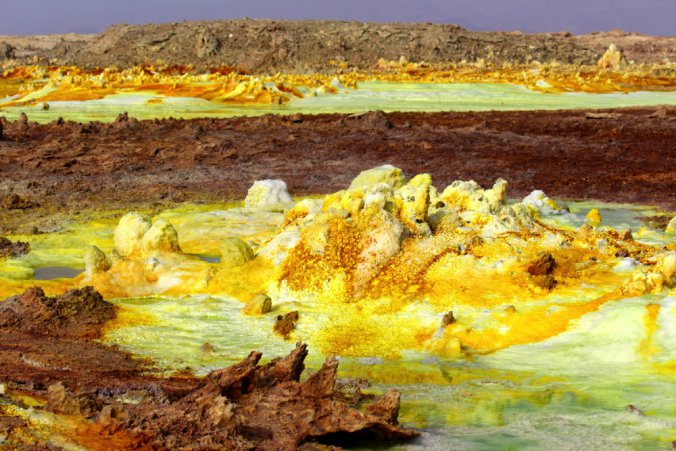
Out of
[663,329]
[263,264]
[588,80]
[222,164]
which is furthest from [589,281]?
[588,80]

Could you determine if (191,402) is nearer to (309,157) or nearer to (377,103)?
(309,157)

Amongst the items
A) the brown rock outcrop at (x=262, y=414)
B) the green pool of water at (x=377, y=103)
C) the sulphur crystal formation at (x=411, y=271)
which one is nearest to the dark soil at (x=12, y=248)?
the sulphur crystal formation at (x=411, y=271)

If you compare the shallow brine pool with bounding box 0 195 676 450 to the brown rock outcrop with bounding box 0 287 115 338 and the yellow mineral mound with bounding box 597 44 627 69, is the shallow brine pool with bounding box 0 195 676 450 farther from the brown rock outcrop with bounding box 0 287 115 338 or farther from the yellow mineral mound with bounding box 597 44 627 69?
the yellow mineral mound with bounding box 597 44 627 69

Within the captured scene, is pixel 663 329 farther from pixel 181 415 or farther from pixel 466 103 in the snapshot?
pixel 466 103

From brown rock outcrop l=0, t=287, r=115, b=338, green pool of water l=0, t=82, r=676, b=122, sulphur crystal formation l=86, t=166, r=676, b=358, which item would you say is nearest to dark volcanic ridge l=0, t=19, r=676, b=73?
green pool of water l=0, t=82, r=676, b=122

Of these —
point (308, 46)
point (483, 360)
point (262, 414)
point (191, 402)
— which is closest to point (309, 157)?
point (483, 360)

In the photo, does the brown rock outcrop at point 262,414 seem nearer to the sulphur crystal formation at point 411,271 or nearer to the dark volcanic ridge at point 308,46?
the sulphur crystal formation at point 411,271
